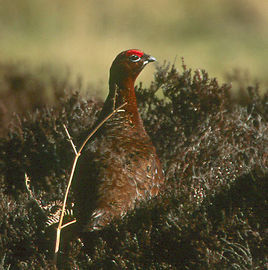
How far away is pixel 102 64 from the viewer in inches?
434

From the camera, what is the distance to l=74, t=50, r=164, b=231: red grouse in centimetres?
346

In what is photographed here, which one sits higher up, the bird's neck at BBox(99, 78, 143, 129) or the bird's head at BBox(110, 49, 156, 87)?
the bird's head at BBox(110, 49, 156, 87)

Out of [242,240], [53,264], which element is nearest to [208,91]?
[242,240]

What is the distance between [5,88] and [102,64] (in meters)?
4.96

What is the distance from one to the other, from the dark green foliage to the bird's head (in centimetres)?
81

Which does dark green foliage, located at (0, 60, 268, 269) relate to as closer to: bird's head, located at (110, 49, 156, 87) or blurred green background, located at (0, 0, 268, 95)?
bird's head, located at (110, 49, 156, 87)

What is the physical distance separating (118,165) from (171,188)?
0.44 meters

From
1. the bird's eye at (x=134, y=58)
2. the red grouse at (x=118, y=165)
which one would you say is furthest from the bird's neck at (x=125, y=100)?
the bird's eye at (x=134, y=58)

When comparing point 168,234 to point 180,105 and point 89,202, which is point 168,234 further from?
point 180,105

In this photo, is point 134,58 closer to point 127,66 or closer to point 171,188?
point 127,66

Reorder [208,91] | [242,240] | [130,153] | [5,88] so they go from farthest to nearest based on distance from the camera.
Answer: [5,88], [208,91], [130,153], [242,240]

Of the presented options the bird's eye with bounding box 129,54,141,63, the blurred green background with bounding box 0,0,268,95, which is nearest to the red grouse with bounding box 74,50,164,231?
the bird's eye with bounding box 129,54,141,63

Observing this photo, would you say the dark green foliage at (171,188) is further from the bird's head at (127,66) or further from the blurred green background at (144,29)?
the blurred green background at (144,29)

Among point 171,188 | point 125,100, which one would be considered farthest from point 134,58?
point 171,188
